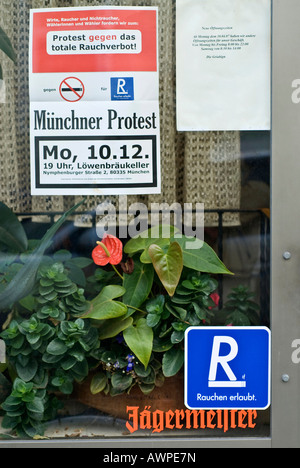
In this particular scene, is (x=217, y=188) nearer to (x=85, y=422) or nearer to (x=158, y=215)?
(x=158, y=215)

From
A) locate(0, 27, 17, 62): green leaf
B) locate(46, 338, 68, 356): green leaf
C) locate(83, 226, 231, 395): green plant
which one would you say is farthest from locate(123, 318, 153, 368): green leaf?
locate(0, 27, 17, 62): green leaf

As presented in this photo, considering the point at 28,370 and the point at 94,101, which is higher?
the point at 94,101

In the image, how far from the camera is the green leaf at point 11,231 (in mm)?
2021

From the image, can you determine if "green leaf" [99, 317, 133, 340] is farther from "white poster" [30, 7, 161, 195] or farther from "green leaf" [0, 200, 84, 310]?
"white poster" [30, 7, 161, 195]

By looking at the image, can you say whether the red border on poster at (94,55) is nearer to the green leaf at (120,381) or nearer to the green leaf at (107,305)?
the green leaf at (107,305)

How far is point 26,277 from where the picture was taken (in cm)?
200

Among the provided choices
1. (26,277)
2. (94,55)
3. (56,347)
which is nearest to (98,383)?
(56,347)

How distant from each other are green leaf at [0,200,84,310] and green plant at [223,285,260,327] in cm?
70

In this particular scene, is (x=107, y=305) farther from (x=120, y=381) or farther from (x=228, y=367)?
(x=228, y=367)

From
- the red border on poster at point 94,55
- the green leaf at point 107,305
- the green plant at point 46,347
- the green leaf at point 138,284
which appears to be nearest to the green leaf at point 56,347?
the green plant at point 46,347

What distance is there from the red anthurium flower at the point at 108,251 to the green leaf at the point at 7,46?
0.77 m

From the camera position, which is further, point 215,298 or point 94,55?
point 215,298

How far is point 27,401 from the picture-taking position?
6.43 feet

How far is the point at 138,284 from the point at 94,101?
2.35 ft
